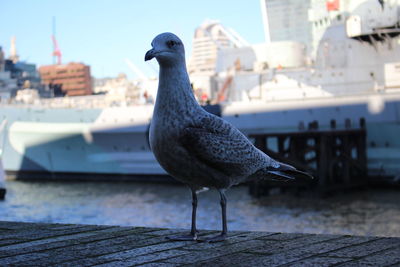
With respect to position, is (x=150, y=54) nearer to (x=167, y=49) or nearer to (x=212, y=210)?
(x=167, y=49)

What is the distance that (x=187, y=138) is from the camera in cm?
433

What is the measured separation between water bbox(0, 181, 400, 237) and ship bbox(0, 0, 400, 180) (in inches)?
178

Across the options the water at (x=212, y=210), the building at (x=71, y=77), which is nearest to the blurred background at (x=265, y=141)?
the water at (x=212, y=210)

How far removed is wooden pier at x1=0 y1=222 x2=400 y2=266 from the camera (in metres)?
3.81

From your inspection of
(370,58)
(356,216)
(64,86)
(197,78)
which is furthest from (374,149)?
(64,86)

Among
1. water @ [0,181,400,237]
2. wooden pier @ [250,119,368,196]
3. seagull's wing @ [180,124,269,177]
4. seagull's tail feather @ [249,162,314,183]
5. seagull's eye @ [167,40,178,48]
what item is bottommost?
water @ [0,181,400,237]

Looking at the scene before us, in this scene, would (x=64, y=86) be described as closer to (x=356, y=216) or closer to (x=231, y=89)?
(x=231, y=89)

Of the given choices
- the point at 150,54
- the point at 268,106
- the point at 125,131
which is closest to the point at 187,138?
the point at 150,54

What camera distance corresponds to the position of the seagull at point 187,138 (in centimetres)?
434

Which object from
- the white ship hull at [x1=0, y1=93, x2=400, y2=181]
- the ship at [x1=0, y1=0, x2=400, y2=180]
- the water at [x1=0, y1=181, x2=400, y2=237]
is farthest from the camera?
the ship at [x1=0, y1=0, x2=400, y2=180]

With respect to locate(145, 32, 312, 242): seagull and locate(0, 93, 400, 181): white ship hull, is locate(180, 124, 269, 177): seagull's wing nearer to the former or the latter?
locate(145, 32, 312, 242): seagull

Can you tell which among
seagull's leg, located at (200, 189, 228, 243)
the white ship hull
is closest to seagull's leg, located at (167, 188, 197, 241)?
seagull's leg, located at (200, 189, 228, 243)

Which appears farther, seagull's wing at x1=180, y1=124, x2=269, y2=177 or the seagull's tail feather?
the seagull's tail feather

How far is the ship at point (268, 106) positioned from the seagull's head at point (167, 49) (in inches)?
972
